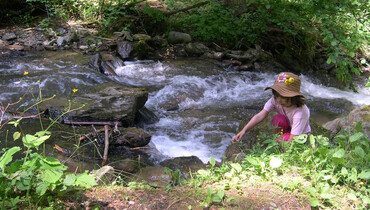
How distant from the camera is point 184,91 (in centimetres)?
793

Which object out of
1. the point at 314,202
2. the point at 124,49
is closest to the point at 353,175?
the point at 314,202

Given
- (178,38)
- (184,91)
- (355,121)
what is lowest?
(184,91)

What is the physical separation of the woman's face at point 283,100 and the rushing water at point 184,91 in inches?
66.4

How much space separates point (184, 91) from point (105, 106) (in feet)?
9.31

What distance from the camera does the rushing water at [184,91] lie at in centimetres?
585

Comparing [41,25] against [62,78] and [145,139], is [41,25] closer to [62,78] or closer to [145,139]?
[62,78]

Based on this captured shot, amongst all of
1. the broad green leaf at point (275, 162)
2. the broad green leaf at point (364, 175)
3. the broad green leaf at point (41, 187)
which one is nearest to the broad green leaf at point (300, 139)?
the broad green leaf at point (275, 162)

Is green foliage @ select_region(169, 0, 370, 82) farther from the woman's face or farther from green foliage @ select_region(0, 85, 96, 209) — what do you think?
green foliage @ select_region(0, 85, 96, 209)

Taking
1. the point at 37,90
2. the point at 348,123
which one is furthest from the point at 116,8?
the point at 348,123

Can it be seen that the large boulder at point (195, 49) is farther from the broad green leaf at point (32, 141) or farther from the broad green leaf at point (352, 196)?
the broad green leaf at point (32, 141)

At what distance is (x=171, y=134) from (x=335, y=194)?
3.64 m

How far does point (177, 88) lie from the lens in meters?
8.05

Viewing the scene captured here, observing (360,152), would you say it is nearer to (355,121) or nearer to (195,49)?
(355,121)

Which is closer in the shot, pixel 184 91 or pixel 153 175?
pixel 153 175
